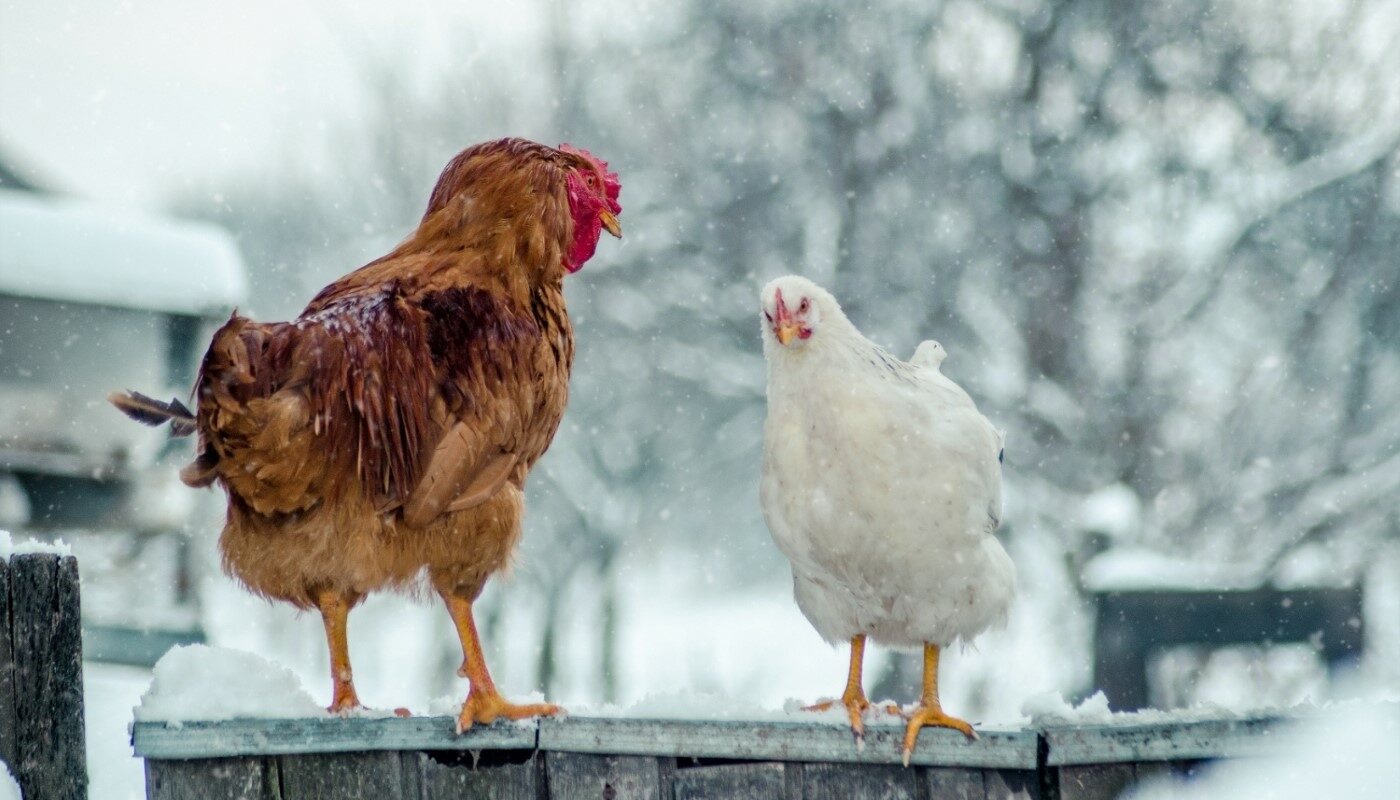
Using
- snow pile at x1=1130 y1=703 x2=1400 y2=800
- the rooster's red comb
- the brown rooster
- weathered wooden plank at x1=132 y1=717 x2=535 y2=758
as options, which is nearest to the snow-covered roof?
the rooster's red comb

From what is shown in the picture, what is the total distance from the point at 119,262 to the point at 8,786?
11.4m

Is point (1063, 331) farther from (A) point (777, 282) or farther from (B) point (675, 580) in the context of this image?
(A) point (777, 282)

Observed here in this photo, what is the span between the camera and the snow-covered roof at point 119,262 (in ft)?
41.3

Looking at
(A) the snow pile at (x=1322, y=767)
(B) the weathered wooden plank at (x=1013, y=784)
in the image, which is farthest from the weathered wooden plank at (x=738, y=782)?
(A) the snow pile at (x=1322, y=767)

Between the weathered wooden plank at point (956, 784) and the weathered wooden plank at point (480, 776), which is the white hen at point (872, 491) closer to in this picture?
the weathered wooden plank at point (956, 784)

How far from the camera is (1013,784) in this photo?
269cm

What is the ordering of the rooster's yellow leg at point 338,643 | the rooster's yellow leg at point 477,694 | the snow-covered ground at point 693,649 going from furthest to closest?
the snow-covered ground at point 693,649, the rooster's yellow leg at point 338,643, the rooster's yellow leg at point 477,694

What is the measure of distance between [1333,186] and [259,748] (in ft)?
32.6

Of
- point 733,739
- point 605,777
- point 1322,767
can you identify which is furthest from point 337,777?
point 1322,767

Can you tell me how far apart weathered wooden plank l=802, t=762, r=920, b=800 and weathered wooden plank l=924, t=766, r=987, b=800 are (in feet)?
0.13

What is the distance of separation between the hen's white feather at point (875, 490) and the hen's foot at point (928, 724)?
339 mm

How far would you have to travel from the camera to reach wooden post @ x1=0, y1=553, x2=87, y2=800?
8.77 feet

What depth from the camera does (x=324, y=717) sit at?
2840 millimetres

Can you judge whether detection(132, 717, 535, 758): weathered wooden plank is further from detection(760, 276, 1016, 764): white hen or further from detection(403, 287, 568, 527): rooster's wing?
detection(760, 276, 1016, 764): white hen
